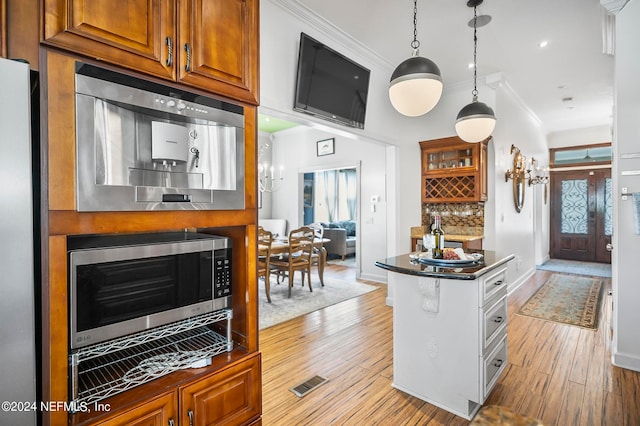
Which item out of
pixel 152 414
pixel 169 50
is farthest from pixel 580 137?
pixel 152 414

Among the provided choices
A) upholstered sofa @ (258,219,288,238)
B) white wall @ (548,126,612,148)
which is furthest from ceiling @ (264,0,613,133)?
upholstered sofa @ (258,219,288,238)

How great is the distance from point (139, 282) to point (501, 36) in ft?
12.9

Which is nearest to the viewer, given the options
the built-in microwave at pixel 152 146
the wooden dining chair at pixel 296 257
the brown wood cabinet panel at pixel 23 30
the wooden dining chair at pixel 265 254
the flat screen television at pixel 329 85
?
the brown wood cabinet panel at pixel 23 30

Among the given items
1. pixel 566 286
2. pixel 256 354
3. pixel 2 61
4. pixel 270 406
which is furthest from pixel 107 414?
pixel 566 286

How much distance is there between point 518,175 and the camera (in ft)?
17.4

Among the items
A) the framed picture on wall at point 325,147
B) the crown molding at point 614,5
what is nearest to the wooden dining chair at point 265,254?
the framed picture on wall at point 325,147

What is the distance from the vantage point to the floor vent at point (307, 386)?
2363 mm

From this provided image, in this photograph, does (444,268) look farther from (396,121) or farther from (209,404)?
(396,121)

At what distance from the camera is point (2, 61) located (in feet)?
2.86

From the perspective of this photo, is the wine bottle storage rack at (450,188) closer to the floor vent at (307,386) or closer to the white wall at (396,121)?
the white wall at (396,121)

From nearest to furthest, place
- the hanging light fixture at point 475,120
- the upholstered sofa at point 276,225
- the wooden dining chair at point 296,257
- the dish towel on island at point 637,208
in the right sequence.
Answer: the dish towel on island at point 637,208, the hanging light fixture at point 475,120, the wooden dining chair at point 296,257, the upholstered sofa at point 276,225

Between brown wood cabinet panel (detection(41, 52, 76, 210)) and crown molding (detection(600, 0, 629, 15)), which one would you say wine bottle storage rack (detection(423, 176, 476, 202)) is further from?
brown wood cabinet panel (detection(41, 52, 76, 210))

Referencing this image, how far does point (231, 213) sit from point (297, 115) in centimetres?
165

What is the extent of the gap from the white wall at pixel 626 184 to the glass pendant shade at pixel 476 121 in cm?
110
